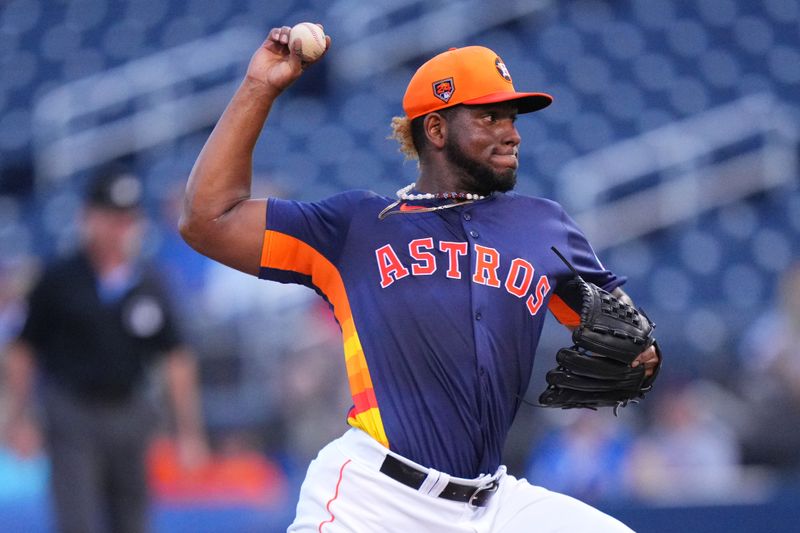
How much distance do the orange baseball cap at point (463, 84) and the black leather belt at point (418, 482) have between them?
995mm

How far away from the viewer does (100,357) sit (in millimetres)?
5645

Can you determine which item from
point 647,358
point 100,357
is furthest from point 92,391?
point 647,358

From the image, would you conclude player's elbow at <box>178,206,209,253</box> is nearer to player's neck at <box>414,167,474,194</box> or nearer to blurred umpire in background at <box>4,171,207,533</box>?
player's neck at <box>414,167,474,194</box>

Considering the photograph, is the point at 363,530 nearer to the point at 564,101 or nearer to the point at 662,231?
the point at 662,231

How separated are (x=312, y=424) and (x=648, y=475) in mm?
2006

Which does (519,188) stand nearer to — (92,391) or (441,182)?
(92,391)

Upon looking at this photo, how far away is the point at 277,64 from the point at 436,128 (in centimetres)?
51

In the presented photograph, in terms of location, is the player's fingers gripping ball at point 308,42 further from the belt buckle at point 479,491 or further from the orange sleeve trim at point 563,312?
the belt buckle at point 479,491

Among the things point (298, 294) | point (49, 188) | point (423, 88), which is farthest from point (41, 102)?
point (423, 88)

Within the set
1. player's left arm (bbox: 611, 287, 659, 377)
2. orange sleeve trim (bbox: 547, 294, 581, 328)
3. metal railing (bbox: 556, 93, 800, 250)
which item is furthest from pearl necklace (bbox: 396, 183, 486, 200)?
metal railing (bbox: 556, 93, 800, 250)

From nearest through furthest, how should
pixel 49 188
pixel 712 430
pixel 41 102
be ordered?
pixel 712 430 → pixel 49 188 → pixel 41 102

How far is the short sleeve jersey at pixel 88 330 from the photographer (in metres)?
5.66

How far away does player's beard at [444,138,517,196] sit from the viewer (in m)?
3.36

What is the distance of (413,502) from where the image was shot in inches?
121
